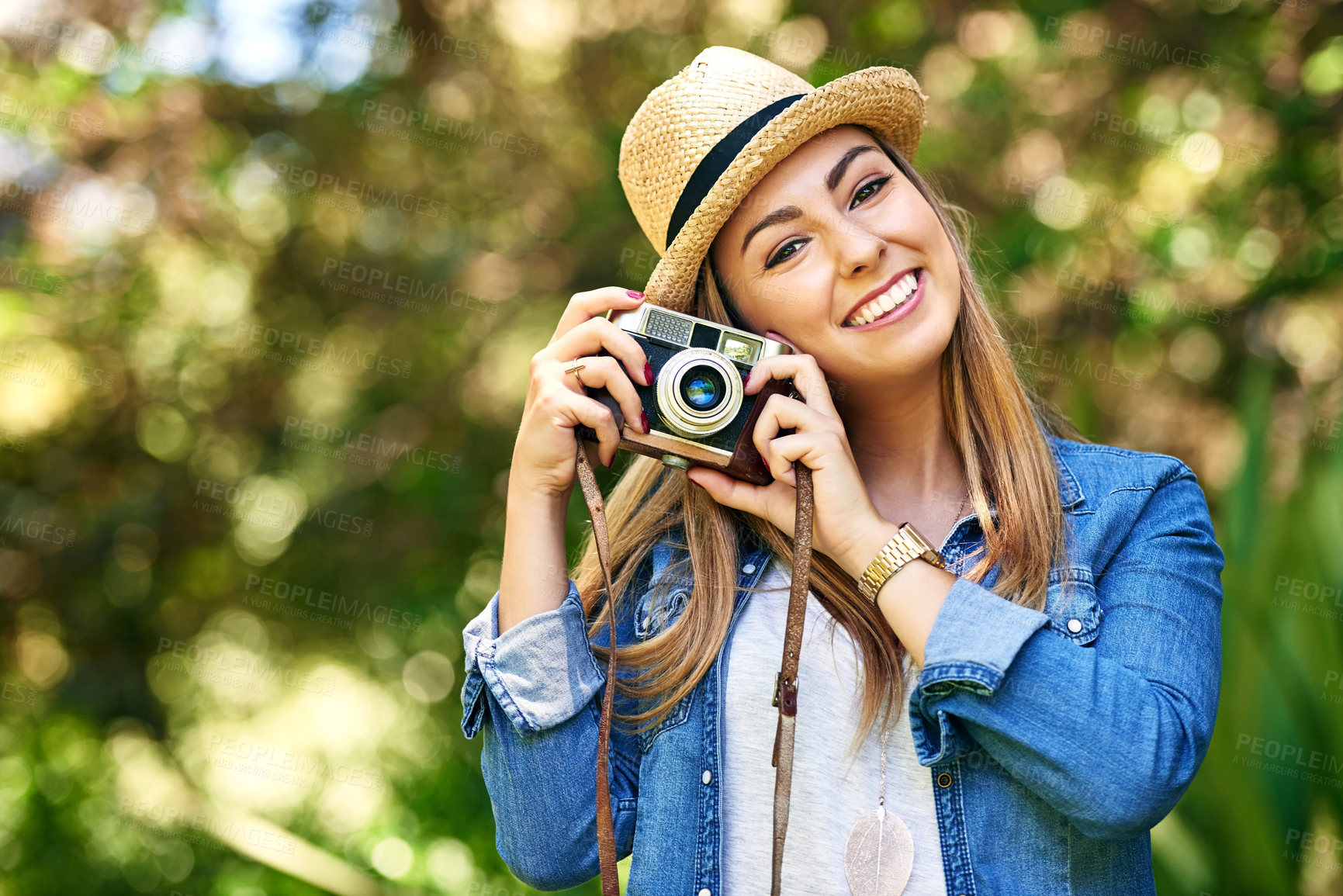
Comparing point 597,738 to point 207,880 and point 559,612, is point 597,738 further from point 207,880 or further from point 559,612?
point 207,880

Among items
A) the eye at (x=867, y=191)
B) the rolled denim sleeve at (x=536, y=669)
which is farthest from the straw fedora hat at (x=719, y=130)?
the rolled denim sleeve at (x=536, y=669)

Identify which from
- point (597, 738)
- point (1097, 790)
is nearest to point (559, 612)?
point (597, 738)

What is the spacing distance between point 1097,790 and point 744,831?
1.59ft
